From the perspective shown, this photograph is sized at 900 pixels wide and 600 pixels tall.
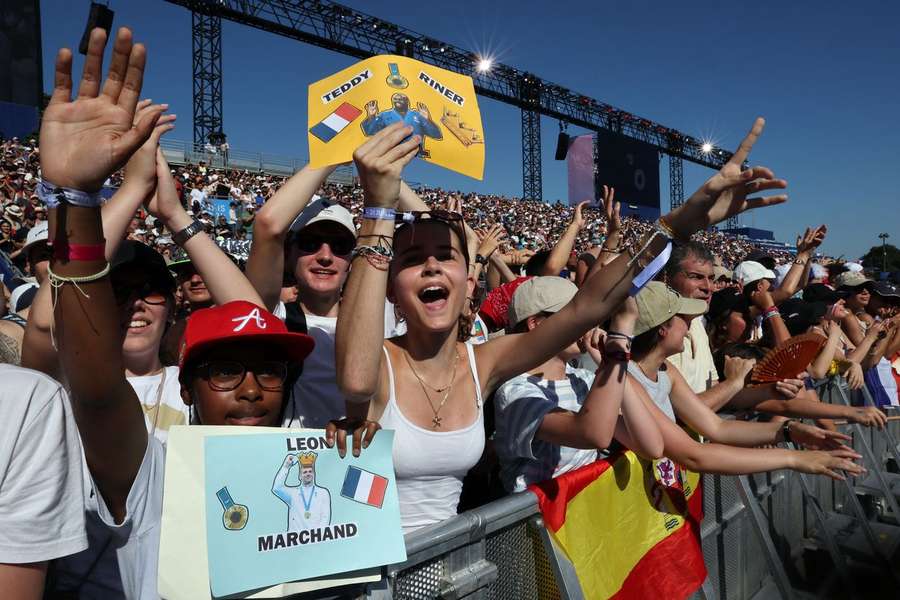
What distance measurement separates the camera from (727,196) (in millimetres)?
1825

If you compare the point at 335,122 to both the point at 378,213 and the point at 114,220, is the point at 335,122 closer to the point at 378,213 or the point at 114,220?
the point at 378,213

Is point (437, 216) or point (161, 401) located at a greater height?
point (437, 216)

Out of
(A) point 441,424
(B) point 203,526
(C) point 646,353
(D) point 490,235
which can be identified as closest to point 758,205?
(C) point 646,353

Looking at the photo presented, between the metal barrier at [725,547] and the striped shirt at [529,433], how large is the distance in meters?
0.24

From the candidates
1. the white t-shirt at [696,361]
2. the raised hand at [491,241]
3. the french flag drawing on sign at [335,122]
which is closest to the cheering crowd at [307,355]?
the french flag drawing on sign at [335,122]

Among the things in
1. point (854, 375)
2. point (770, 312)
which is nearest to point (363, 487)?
point (770, 312)

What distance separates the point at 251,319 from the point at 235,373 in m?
0.15

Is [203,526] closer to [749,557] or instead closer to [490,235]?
[749,557]

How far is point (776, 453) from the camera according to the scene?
261 centimetres

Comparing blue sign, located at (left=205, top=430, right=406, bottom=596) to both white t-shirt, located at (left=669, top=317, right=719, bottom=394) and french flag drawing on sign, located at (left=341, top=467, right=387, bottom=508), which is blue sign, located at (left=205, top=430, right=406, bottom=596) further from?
white t-shirt, located at (left=669, top=317, right=719, bottom=394)

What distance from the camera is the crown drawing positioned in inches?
54.1

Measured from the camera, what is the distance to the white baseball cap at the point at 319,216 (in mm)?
2482

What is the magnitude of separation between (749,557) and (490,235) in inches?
105

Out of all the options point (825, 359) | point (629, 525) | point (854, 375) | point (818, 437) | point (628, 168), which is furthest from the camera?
point (628, 168)
